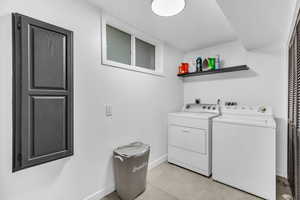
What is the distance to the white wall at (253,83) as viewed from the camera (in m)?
2.13

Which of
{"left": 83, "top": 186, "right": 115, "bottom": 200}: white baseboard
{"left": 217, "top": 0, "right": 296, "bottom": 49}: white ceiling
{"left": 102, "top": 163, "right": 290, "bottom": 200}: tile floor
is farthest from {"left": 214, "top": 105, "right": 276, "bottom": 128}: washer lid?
{"left": 83, "top": 186, "right": 115, "bottom": 200}: white baseboard

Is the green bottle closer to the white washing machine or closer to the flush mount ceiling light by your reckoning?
the white washing machine

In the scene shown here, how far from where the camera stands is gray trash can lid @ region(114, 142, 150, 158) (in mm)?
1664

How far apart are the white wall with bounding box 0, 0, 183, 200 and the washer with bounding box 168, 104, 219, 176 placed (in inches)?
16.8

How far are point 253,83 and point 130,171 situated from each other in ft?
7.82

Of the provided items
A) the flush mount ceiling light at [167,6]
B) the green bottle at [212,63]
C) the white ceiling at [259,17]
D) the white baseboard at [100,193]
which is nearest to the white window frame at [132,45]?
→ the flush mount ceiling light at [167,6]

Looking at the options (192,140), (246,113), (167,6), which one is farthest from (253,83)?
(167,6)

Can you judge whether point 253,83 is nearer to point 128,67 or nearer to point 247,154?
point 247,154

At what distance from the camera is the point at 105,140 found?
1.75 m

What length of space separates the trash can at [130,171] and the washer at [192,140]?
2.88 feet

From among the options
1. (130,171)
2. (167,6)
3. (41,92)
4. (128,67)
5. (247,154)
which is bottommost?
(130,171)

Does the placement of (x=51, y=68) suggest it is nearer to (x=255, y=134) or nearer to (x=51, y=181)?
(x=51, y=181)

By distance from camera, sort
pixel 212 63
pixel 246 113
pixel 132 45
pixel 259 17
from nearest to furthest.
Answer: pixel 259 17 → pixel 132 45 → pixel 246 113 → pixel 212 63

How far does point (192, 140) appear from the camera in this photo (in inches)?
90.5
